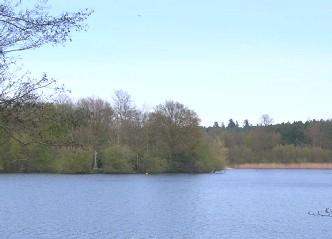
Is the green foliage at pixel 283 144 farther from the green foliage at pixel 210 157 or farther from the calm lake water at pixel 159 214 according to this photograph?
the calm lake water at pixel 159 214

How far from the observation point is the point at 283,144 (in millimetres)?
84875

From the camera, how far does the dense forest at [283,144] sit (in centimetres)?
7356

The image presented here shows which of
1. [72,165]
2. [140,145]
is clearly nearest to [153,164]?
[140,145]

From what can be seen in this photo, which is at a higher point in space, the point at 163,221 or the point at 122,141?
the point at 122,141

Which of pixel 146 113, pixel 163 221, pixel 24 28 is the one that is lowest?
pixel 163 221

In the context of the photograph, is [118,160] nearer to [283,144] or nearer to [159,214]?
[159,214]

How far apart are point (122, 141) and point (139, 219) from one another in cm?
4016

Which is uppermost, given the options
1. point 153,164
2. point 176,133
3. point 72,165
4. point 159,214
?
point 176,133

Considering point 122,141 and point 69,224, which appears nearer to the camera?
point 69,224

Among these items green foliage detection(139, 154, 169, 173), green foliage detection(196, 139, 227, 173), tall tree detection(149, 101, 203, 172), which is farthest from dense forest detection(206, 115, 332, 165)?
green foliage detection(139, 154, 169, 173)

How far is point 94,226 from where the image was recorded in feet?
61.7

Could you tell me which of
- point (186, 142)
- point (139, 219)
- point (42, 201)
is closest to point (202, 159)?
point (186, 142)

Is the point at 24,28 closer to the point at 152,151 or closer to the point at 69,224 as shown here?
the point at 69,224

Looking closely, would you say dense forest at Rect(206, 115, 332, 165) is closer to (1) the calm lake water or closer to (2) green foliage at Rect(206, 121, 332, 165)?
(2) green foliage at Rect(206, 121, 332, 165)
